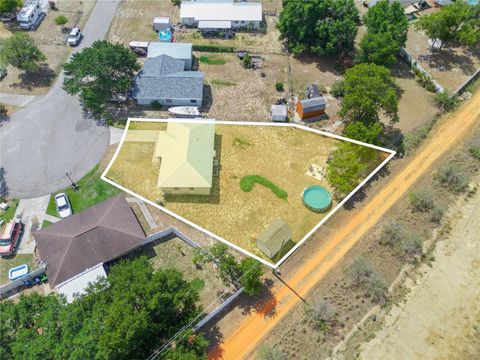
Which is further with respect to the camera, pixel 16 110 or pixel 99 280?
pixel 16 110

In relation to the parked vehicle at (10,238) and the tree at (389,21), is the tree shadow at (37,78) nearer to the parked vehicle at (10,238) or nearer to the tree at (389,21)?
the parked vehicle at (10,238)

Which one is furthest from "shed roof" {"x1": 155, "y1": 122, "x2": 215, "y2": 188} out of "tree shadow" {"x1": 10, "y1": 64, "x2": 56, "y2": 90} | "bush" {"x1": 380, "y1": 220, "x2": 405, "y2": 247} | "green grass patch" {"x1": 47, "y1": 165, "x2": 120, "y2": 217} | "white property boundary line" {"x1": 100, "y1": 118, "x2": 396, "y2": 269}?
"tree shadow" {"x1": 10, "y1": 64, "x2": 56, "y2": 90}

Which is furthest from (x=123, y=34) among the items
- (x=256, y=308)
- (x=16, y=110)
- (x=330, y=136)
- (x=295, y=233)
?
(x=256, y=308)

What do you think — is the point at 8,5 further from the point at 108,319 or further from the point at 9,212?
the point at 108,319

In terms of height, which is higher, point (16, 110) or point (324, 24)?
point (324, 24)

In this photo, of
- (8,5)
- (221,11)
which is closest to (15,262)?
(8,5)

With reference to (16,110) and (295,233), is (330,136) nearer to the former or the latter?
(295,233)
